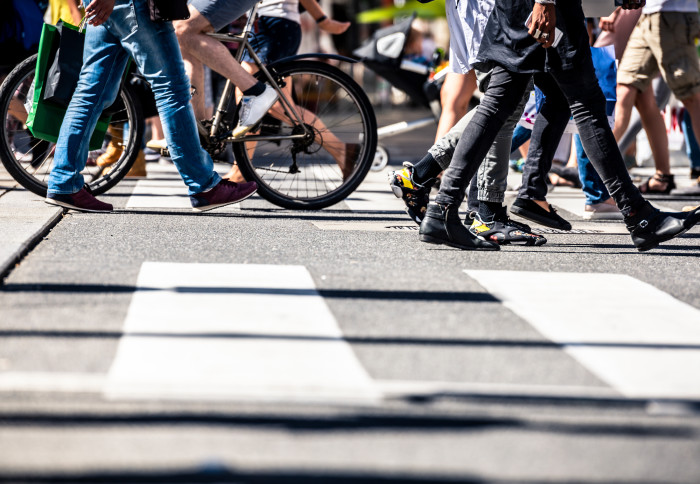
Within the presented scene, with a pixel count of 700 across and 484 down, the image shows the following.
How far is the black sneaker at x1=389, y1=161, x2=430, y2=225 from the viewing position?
18.5ft

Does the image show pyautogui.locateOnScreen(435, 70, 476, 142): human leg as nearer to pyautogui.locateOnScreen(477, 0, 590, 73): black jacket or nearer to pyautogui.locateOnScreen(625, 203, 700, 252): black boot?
pyautogui.locateOnScreen(477, 0, 590, 73): black jacket

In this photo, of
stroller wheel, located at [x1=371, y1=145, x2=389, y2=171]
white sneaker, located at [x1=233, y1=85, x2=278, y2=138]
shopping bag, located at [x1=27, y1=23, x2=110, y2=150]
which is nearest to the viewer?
shopping bag, located at [x1=27, y1=23, x2=110, y2=150]

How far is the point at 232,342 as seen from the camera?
3.30 meters

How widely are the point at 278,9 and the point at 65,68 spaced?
68.3 inches

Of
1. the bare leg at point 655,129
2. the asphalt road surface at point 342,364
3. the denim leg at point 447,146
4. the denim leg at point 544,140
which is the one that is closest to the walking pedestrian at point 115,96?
the asphalt road surface at point 342,364

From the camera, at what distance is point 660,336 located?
358 cm

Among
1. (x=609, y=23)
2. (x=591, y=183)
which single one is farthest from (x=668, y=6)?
(x=591, y=183)

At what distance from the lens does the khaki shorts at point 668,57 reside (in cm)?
791

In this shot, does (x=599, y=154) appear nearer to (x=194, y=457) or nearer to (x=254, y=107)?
(x=254, y=107)

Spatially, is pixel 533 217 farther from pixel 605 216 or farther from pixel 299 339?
pixel 299 339

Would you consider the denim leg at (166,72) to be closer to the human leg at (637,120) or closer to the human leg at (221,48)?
the human leg at (221,48)

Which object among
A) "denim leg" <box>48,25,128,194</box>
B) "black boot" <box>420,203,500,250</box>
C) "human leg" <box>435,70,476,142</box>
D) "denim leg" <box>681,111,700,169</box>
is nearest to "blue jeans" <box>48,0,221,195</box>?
"denim leg" <box>48,25,128,194</box>

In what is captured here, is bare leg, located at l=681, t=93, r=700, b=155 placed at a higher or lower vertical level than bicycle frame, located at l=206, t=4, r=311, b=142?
lower

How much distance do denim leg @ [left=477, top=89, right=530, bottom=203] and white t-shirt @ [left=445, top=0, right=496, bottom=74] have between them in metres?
0.35
